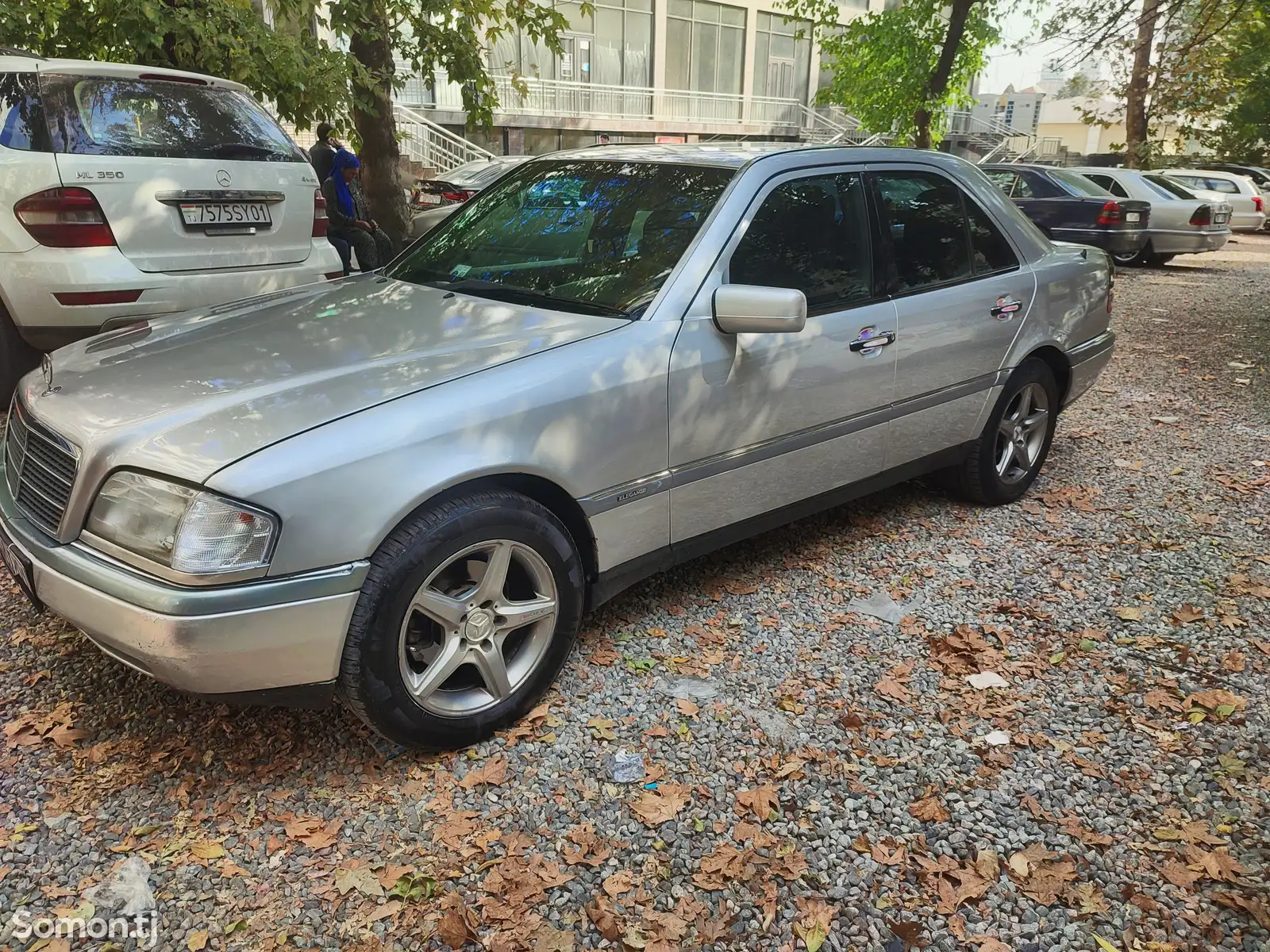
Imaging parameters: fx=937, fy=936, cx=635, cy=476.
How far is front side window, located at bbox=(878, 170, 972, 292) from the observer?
12.9 ft

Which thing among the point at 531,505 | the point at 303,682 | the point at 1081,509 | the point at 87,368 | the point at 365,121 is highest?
the point at 365,121

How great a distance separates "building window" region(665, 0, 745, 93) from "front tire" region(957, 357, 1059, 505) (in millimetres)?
27869

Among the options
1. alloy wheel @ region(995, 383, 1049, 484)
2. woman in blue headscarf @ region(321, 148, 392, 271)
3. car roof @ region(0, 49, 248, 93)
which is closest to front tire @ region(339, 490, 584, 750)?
alloy wheel @ region(995, 383, 1049, 484)

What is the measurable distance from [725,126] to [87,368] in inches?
1240

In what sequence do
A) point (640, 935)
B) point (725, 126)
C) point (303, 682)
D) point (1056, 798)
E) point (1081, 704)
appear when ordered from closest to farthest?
point (640, 935)
point (303, 682)
point (1056, 798)
point (1081, 704)
point (725, 126)

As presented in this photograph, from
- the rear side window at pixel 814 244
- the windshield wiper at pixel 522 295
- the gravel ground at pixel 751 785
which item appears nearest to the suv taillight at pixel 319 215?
the windshield wiper at pixel 522 295

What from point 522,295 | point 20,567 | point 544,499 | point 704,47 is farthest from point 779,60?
point 20,567

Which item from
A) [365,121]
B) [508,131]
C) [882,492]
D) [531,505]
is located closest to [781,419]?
[531,505]

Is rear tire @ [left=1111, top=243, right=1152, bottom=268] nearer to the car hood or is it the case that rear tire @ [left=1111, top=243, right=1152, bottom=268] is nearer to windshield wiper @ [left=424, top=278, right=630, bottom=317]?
windshield wiper @ [left=424, top=278, right=630, bottom=317]

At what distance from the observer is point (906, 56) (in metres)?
16.7

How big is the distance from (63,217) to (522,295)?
2.81m

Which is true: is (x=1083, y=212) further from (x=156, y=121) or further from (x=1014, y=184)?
(x=156, y=121)

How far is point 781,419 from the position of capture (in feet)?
11.5

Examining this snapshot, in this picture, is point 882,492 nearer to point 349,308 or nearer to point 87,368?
point 349,308
